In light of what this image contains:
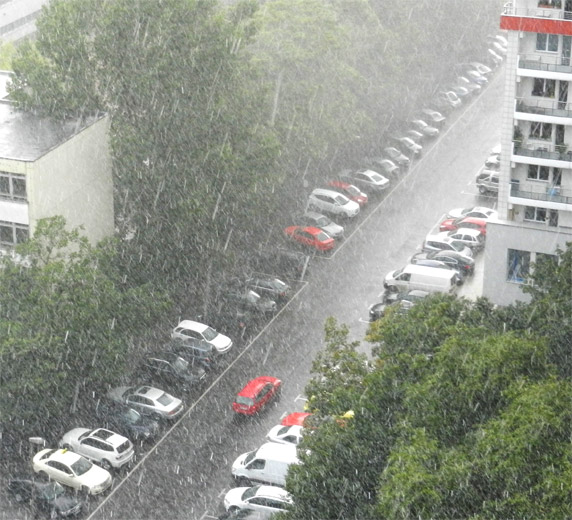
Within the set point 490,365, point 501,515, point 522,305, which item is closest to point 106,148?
point 522,305

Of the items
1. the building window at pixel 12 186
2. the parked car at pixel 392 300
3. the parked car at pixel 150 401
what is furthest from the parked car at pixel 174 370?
the parked car at pixel 392 300

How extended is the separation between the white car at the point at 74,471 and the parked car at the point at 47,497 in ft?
1.17

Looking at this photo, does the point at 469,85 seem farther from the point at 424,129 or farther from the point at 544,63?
the point at 544,63

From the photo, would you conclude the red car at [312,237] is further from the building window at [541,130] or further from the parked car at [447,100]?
the parked car at [447,100]

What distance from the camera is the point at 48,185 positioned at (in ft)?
131

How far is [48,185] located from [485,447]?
19.7 meters

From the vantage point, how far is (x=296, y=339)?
44.1 m

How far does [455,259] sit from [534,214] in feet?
20.1

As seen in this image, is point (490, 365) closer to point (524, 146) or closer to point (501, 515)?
point (501, 515)

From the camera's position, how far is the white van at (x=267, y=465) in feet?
117

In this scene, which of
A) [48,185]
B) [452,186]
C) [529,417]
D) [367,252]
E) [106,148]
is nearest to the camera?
[529,417]

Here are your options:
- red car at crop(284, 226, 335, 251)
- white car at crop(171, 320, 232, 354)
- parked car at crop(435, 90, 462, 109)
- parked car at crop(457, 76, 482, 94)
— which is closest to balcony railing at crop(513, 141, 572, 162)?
red car at crop(284, 226, 335, 251)

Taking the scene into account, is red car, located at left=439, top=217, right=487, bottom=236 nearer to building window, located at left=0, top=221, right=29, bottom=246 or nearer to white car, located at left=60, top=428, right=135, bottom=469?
building window, located at left=0, top=221, right=29, bottom=246

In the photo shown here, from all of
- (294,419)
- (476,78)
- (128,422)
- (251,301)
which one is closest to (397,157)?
(476,78)
